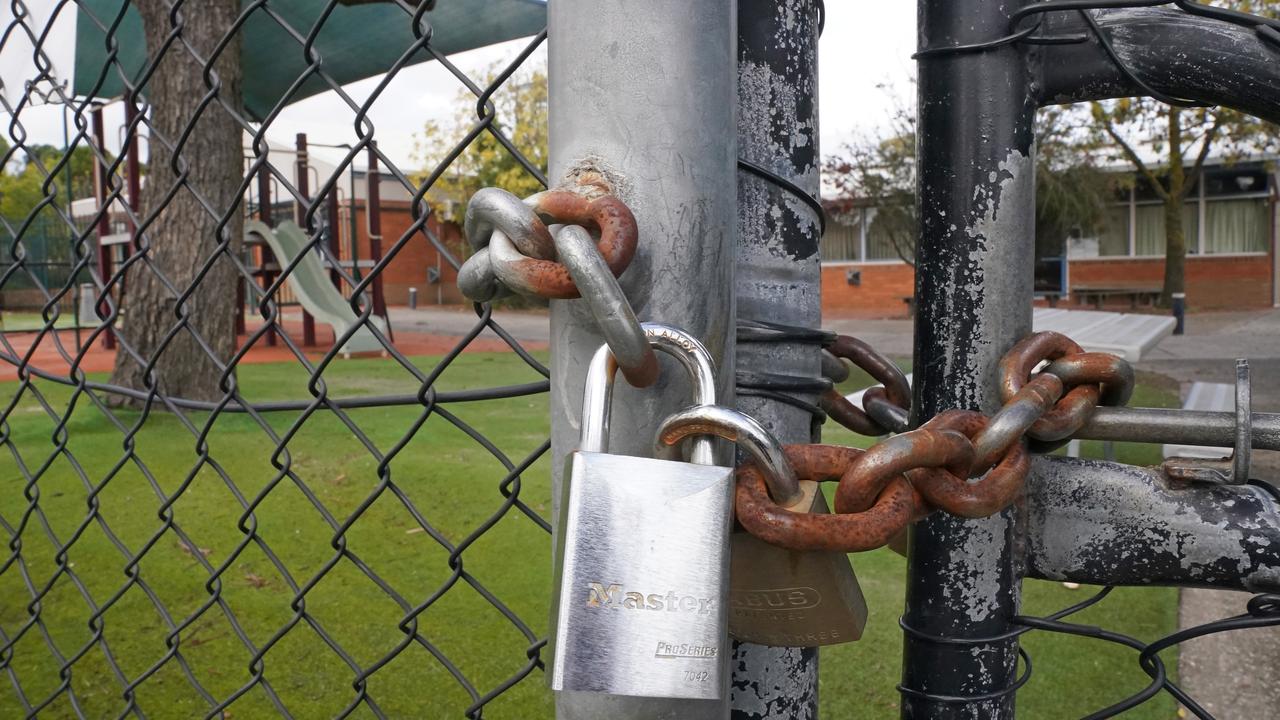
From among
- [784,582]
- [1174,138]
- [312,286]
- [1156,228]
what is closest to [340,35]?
[312,286]

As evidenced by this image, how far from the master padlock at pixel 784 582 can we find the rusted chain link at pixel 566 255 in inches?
2.3

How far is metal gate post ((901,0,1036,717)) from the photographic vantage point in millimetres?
675

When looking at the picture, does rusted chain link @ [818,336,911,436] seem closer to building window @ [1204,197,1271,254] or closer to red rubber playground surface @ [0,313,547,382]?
red rubber playground surface @ [0,313,547,382]

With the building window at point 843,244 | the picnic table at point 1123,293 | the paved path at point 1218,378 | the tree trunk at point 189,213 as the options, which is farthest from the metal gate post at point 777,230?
the building window at point 843,244

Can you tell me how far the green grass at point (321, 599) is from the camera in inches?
85.1

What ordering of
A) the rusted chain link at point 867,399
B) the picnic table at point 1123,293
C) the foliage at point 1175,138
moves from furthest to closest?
the picnic table at point 1123,293, the foliage at point 1175,138, the rusted chain link at point 867,399

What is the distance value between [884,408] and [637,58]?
Result: 394 millimetres

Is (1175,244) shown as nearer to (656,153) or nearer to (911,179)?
(911,179)

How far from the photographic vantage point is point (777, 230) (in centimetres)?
68

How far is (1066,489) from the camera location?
0.70m

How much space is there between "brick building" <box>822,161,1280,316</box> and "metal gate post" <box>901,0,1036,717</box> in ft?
56.3

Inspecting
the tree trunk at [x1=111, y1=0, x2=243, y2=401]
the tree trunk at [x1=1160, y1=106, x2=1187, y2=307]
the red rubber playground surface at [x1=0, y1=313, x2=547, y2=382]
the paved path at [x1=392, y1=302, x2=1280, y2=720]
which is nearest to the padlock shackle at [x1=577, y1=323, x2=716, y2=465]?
the paved path at [x1=392, y1=302, x2=1280, y2=720]

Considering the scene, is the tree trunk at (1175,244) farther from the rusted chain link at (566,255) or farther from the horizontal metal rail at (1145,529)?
the rusted chain link at (566,255)

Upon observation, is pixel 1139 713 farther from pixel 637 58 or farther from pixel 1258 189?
pixel 1258 189
